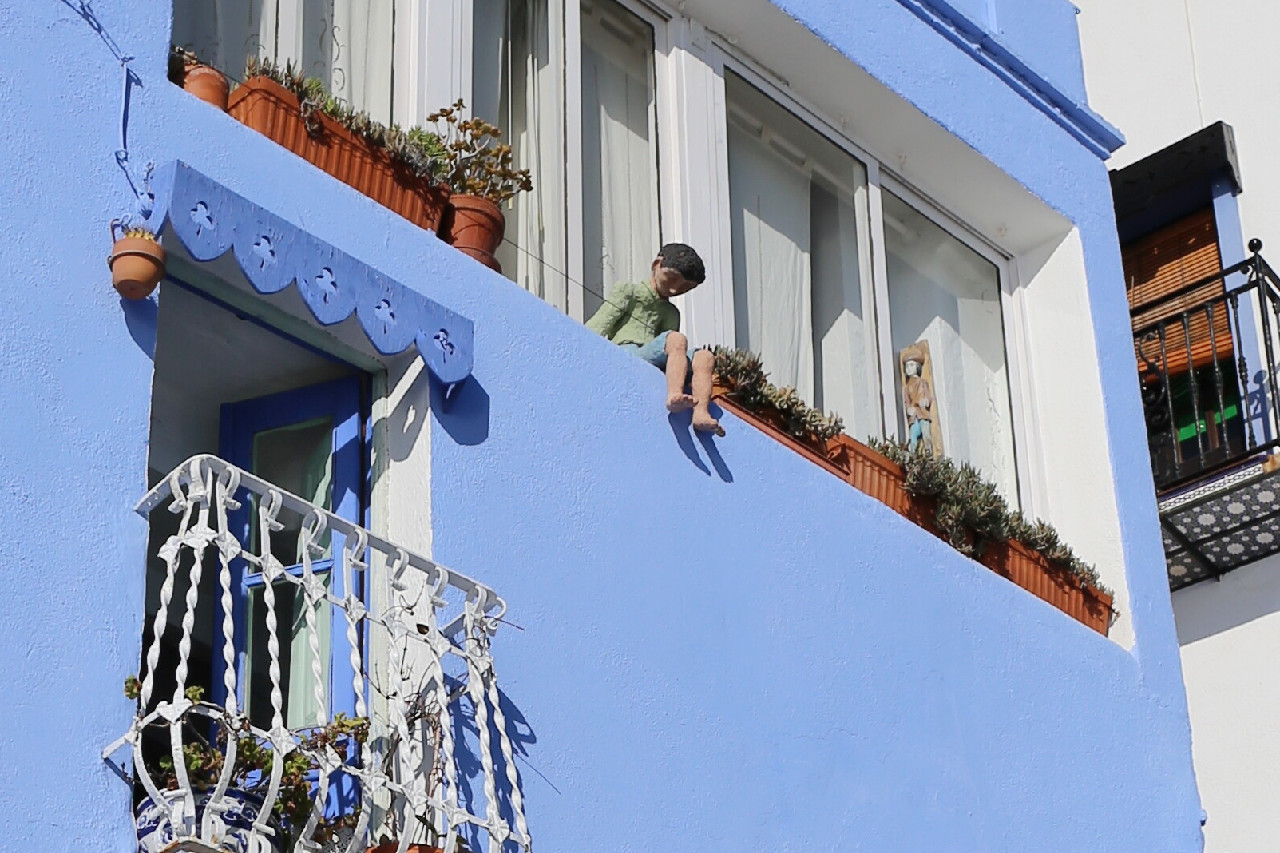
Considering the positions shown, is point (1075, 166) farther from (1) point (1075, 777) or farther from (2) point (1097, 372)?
(1) point (1075, 777)

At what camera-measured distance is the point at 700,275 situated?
7836 mm

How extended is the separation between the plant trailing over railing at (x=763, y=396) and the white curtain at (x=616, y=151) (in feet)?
Result: 2.05

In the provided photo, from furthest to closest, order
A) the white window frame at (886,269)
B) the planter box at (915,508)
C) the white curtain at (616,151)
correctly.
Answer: the white window frame at (886,269), the white curtain at (616,151), the planter box at (915,508)

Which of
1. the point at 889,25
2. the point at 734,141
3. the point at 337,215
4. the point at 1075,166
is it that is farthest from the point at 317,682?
the point at 1075,166

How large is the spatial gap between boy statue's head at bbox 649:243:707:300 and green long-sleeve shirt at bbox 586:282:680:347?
0.19 ft

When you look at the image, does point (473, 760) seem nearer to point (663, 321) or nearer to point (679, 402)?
point (679, 402)

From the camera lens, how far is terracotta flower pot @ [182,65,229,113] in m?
Answer: 6.68

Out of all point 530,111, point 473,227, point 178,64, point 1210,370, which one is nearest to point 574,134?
point 530,111

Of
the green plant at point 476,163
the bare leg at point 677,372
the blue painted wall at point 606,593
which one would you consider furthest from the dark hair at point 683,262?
the green plant at point 476,163

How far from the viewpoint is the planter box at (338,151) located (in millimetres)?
6879

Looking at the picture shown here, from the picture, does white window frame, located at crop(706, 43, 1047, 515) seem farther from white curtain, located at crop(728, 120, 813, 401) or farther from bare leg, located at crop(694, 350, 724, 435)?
bare leg, located at crop(694, 350, 724, 435)

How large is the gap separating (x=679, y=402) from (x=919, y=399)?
2707mm

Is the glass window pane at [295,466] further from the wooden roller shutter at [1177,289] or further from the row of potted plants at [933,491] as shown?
the wooden roller shutter at [1177,289]

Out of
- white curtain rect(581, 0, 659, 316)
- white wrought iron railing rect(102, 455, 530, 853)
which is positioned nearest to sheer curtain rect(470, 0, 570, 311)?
white curtain rect(581, 0, 659, 316)
